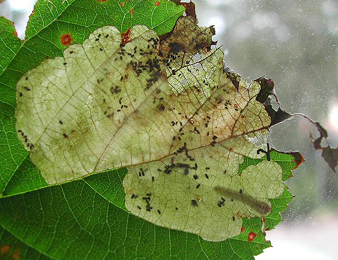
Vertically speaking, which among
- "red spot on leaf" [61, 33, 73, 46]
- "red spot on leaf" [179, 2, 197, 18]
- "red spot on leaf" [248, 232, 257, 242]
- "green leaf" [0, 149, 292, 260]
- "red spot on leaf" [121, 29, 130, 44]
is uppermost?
"red spot on leaf" [179, 2, 197, 18]

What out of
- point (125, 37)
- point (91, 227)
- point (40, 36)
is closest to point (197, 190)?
point (91, 227)

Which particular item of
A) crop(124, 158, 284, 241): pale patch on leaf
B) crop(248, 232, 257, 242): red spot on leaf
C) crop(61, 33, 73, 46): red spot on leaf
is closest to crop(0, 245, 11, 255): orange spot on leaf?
crop(124, 158, 284, 241): pale patch on leaf

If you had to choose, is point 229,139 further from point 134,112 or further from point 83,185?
point 83,185

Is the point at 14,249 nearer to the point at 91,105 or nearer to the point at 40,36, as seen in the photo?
the point at 91,105

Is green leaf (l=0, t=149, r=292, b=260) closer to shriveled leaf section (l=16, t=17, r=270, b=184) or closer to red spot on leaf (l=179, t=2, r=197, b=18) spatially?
shriveled leaf section (l=16, t=17, r=270, b=184)

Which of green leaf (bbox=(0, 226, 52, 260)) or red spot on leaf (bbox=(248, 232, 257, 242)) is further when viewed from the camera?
red spot on leaf (bbox=(248, 232, 257, 242))

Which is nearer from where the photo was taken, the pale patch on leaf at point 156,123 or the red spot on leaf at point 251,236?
the pale patch on leaf at point 156,123

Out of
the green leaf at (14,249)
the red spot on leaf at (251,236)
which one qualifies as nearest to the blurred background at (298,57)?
the red spot on leaf at (251,236)

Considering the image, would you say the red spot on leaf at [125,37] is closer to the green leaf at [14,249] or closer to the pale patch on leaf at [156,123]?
the pale patch on leaf at [156,123]
